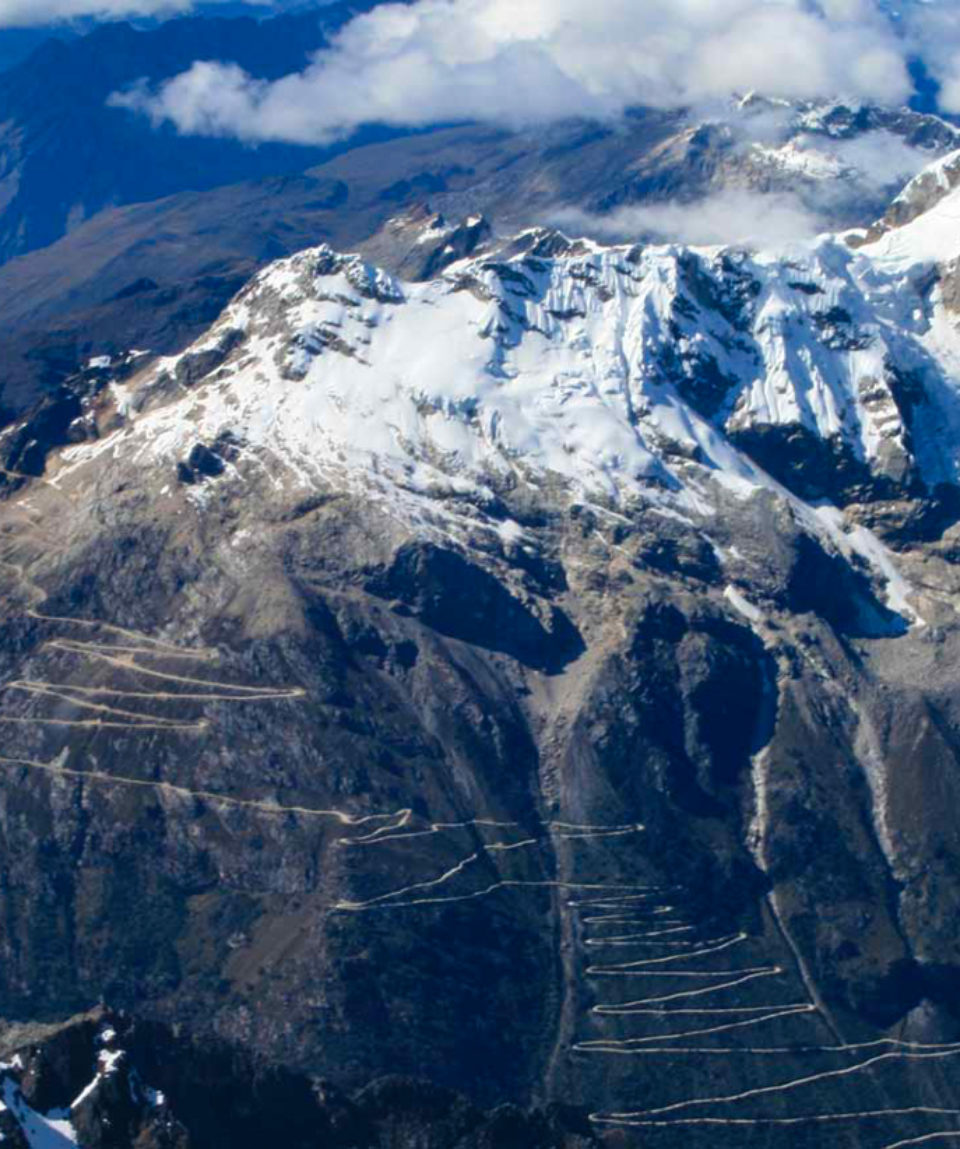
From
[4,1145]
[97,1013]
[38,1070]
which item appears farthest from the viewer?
[97,1013]

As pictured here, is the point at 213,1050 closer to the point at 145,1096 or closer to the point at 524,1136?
the point at 145,1096

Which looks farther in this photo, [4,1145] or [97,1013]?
[97,1013]

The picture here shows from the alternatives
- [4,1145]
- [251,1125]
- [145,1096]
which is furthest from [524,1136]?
[4,1145]

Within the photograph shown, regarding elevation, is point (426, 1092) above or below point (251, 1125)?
below

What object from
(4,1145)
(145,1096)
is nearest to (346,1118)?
(145,1096)

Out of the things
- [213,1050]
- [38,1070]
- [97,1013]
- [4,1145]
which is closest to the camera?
[4,1145]

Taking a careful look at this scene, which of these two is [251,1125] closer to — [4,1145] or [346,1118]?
[346,1118]

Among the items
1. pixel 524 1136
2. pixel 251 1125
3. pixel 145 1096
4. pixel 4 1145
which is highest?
pixel 4 1145

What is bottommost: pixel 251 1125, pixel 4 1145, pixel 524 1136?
pixel 524 1136

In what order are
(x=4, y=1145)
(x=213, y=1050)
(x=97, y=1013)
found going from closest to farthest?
(x=4, y=1145)
(x=97, y=1013)
(x=213, y=1050)
